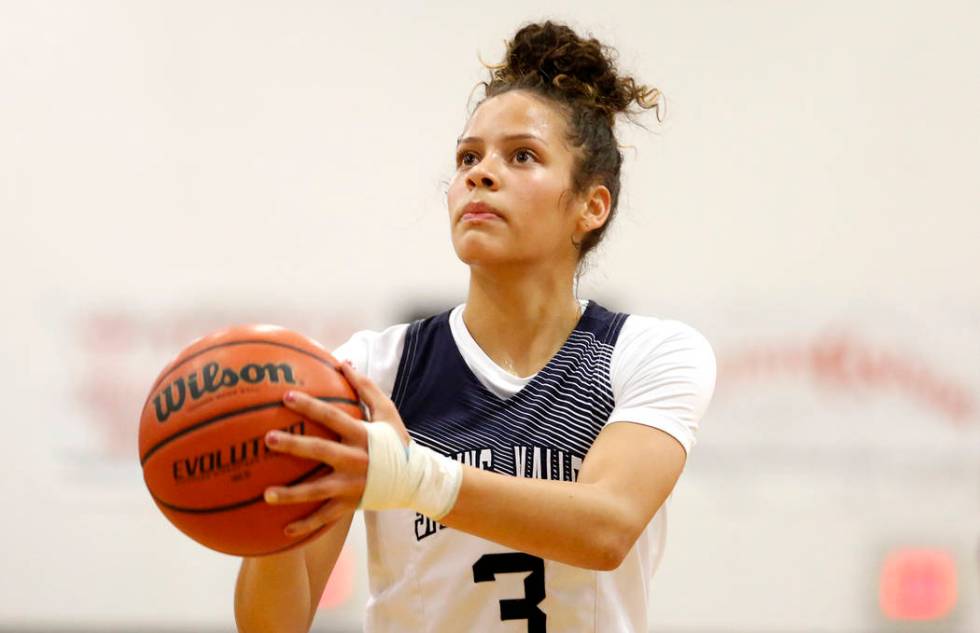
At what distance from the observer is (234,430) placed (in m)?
1.42

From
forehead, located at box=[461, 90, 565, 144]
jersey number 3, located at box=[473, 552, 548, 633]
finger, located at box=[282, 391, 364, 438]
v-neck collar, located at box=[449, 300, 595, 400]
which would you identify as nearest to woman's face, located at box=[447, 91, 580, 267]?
forehead, located at box=[461, 90, 565, 144]

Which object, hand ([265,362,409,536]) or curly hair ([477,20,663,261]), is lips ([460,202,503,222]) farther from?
hand ([265,362,409,536])

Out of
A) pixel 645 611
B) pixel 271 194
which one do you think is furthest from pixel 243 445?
pixel 271 194

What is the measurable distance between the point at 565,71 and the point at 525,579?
99 cm

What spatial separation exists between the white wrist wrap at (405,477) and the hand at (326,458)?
0.01m

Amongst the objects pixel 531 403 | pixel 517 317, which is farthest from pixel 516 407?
pixel 517 317

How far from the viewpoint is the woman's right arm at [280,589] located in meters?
1.88

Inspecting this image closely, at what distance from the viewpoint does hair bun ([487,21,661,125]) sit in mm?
2186

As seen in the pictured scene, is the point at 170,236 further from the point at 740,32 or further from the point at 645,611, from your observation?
the point at 645,611

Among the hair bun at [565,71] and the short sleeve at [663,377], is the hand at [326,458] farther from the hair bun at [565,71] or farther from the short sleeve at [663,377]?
the hair bun at [565,71]

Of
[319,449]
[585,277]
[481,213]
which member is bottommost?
[319,449]

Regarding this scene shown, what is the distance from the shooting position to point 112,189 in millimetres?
3945

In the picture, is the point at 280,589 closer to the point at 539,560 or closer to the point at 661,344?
the point at 539,560

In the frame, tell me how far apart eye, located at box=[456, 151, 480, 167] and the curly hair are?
0.15m
